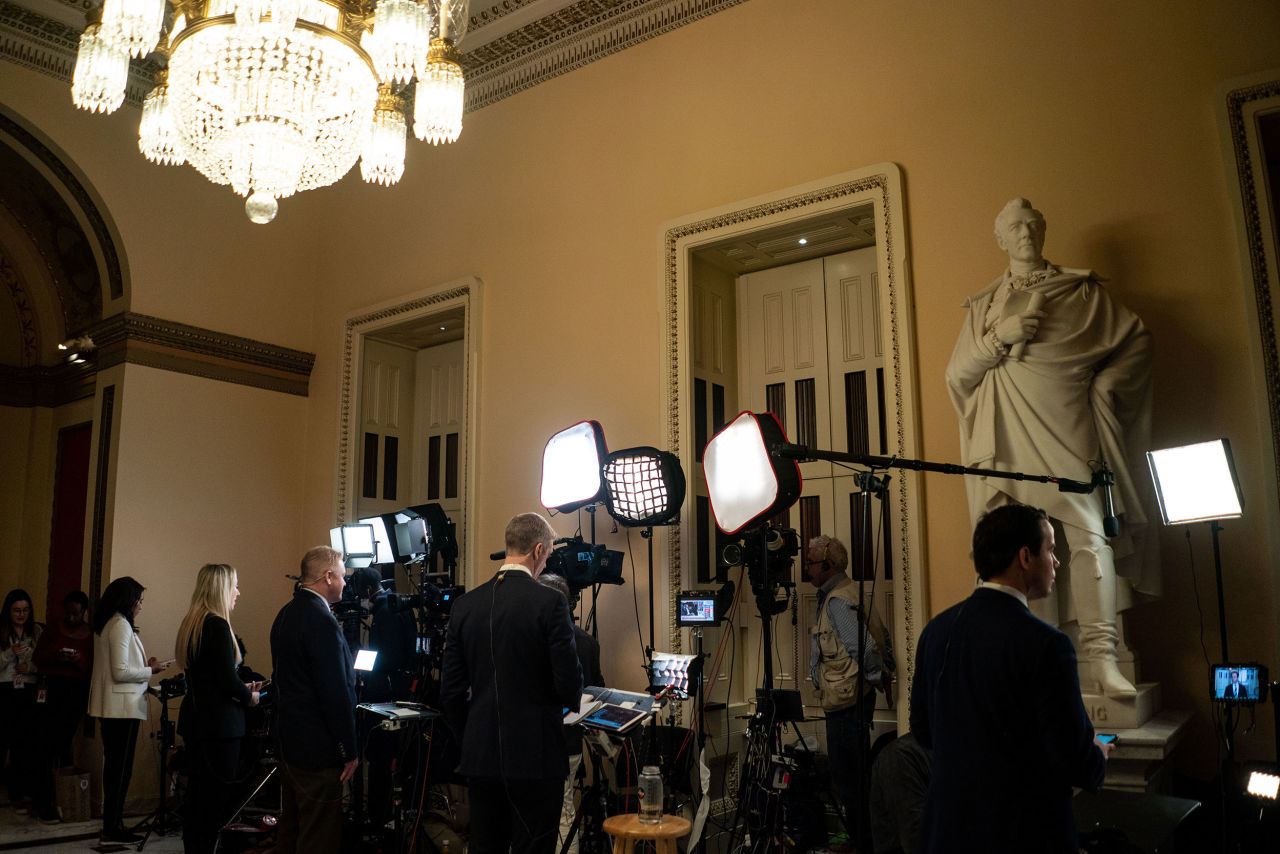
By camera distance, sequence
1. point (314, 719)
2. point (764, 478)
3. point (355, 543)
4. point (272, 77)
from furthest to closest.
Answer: point (355, 543)
point (314, 719)
point (272, 77)
point (764, 478)

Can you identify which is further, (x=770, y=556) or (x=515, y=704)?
(x=770, y=556)

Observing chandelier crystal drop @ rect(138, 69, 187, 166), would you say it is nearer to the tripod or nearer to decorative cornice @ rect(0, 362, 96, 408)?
the tripod

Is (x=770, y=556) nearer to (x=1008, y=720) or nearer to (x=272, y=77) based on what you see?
(x=1008, y=720)

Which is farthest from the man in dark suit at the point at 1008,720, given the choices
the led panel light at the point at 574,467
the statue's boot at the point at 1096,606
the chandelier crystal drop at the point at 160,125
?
the chandelier crystal drop at the point at 160,125

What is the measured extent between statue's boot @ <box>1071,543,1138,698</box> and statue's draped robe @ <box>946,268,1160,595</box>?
0.11m

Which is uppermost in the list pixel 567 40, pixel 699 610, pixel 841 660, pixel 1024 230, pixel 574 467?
pixel 567 40

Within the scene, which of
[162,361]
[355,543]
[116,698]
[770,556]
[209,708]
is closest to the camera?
[770,556]

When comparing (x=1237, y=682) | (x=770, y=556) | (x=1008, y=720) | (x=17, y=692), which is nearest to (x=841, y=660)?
(x=770, y=556)

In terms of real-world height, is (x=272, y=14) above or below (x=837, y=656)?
above

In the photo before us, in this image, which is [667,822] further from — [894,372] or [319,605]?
[894,372]

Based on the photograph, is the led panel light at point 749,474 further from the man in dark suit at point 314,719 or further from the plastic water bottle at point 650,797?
the man in dark suit at point 314,719

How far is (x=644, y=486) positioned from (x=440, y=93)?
207cm

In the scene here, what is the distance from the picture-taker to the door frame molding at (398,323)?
21.4 ft

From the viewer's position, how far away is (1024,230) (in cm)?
391
